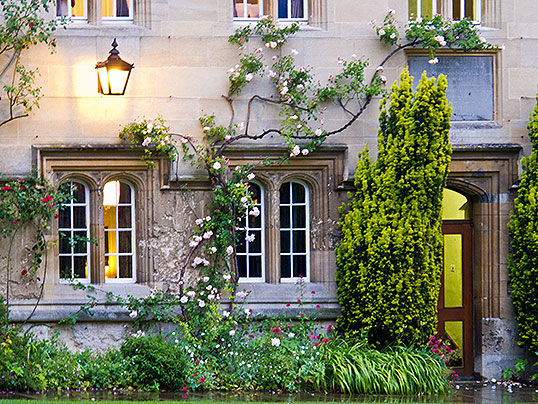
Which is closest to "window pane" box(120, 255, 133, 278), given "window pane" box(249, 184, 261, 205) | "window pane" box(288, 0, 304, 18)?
"window pane" box(249, 184, 261, 205)

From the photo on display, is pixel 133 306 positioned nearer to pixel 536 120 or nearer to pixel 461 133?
pixel 461 133

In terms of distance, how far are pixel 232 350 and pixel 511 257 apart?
13.3ft

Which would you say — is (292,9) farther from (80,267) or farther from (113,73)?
(80,267)

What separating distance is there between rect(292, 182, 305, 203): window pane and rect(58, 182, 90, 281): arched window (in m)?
2.84

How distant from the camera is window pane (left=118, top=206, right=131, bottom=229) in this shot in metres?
12.0

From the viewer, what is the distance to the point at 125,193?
12.0 metres

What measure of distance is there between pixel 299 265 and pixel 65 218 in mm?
3273

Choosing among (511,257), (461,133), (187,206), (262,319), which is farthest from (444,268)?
(187,206)

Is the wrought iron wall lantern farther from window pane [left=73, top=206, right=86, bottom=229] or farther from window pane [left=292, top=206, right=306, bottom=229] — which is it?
window pane [left=292, top=206, right=306, bottom=229]

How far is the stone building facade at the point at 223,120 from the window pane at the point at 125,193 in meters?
0.04

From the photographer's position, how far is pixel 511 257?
12117 millimetres

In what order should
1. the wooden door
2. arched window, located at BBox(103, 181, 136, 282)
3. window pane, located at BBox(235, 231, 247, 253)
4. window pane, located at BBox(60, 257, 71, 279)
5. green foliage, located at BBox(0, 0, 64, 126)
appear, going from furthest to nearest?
the wooden door, window pane, located at BBox(235, 231, 247, 253), arched window, located at BBox(103, 181, 136, 282), window pane, located at BBox(60, 257, 71, 279), green foliage, located at BBox(0, 0, 64, 126)

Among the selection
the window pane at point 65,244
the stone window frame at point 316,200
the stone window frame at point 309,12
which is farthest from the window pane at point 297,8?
the window pane at point 65,244

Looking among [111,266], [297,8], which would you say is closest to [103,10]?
[297,8]
